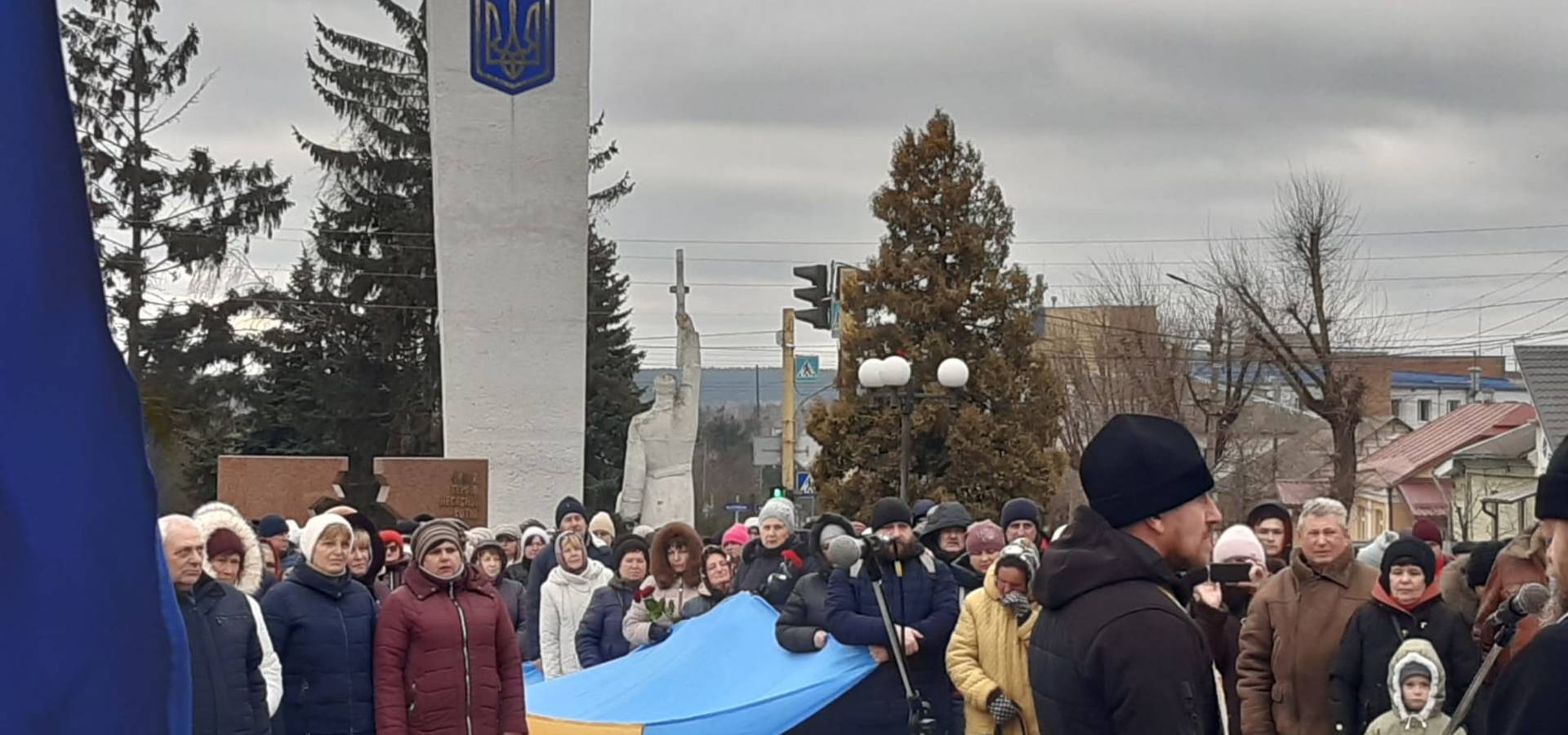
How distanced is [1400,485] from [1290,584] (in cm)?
5148

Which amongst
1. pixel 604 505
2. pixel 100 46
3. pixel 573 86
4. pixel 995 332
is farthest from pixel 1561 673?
pixel 604 505

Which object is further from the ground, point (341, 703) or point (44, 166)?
point (44, 166)

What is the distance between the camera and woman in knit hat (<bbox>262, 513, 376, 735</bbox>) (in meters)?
7.73

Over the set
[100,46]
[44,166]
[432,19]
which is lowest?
[44,166]

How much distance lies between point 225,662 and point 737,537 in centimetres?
748

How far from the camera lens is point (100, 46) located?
13.3ft

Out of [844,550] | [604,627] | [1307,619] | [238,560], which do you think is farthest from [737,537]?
[1307,619]

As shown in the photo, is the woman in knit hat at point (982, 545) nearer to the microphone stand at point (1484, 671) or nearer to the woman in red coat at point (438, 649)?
the woman in red coat at point (438, 649)

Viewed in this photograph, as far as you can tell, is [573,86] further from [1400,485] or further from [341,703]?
[1400,485]

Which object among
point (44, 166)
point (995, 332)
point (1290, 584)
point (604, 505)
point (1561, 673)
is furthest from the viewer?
point (604, 505)

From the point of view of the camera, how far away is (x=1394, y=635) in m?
7.39

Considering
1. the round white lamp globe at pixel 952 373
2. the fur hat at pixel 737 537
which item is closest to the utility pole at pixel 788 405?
the round white lamp globe at pixel 952 373

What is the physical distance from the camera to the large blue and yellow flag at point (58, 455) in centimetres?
148

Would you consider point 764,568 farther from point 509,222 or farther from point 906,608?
point 509,222
